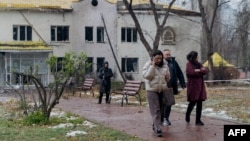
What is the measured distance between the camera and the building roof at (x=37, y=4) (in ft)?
138

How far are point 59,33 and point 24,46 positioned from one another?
367 cm

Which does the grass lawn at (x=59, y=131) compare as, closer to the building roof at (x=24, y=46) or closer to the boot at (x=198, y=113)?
the boot at (x=198, y=113)

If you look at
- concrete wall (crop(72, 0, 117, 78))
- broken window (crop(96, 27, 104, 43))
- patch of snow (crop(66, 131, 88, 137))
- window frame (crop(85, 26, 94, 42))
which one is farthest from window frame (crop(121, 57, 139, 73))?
patch of snow (crop(66, 131, 88, 137))

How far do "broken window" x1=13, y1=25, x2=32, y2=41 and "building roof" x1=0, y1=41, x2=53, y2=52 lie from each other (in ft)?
1.92

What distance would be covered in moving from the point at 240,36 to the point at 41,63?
1069 inches

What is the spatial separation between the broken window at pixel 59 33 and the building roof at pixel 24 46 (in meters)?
1.40

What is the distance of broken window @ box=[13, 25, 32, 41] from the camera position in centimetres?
4203

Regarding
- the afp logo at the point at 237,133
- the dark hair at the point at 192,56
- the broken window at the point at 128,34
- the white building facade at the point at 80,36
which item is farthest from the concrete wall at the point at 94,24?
the afp logo at the point at 237,133

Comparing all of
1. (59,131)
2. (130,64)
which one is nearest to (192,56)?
(59,131)

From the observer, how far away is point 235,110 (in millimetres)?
16062

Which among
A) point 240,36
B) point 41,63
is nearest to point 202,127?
point 41,63

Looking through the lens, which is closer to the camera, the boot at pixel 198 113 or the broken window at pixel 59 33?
the boot at pixel 198 113

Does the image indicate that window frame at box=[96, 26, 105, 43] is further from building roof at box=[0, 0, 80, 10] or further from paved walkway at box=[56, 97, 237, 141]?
paved walkway at box=[56, 97, 237, 141]

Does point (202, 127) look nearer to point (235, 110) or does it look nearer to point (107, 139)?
point (107, 139)
